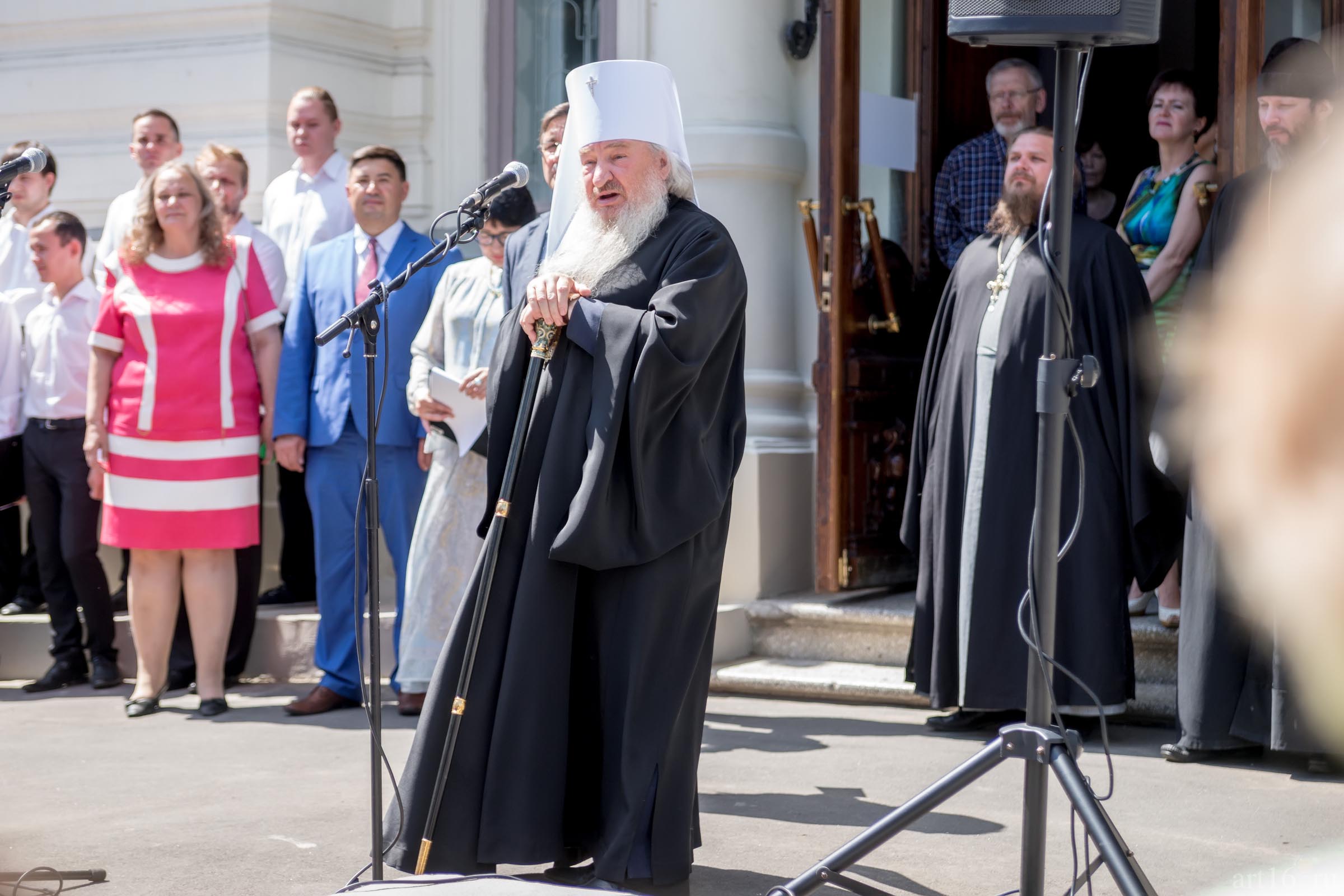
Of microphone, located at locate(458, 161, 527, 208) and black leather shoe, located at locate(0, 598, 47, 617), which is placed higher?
microphone, located at locate(458, 161, 527, 208)

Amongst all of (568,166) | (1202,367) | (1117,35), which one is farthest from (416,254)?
(1202,367)

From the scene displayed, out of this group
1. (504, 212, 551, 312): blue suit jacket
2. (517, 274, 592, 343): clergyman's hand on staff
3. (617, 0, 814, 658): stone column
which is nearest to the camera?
(517, 274, 592, 343): clergyman's hand on staff

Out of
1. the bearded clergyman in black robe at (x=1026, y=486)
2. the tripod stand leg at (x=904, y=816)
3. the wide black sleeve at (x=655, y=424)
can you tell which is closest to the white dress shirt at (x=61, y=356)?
the bearded clergyman in black robe at (x=1026, y=486)

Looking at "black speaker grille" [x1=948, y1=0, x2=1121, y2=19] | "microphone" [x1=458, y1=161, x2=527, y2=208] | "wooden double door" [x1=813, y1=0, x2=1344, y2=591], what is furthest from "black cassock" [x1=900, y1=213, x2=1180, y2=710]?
"black speaker grille" [x1=948, y1=0, x2=1121, y2=19]

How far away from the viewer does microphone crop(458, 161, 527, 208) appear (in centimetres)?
362

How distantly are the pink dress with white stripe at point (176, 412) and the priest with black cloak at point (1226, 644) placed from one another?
3.56m

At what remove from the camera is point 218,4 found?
8141mm

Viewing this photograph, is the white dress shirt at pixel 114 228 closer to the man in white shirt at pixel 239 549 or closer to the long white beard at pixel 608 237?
the man in white shirt at pixel 239 549

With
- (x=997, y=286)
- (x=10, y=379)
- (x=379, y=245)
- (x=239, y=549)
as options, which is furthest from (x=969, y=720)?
(x=10, y=379)

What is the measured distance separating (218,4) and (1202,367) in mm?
8060

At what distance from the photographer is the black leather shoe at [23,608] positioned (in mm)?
7500

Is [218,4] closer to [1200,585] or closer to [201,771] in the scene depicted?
[201,771]

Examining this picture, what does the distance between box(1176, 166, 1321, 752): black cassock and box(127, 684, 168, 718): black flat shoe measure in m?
3.79

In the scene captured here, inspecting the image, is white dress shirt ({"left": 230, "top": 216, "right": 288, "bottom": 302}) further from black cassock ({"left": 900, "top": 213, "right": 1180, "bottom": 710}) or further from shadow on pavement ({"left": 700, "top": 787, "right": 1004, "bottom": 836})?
shadow on pavement ({"left": 700, "top": 787, "right": 1004, "bottom": 836})
